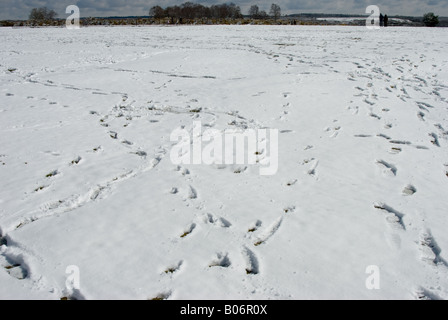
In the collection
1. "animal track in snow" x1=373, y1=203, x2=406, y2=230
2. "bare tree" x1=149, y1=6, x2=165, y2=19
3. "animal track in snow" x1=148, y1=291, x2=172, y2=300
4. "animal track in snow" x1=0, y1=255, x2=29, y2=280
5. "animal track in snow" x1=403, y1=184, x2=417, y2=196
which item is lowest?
"animal track in snow" x1=148, y1=291, x2=172, y2=300

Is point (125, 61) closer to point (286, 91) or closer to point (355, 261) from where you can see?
point (286, 91)

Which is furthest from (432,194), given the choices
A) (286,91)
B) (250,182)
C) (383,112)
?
(286,91)

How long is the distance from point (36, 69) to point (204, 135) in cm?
1080

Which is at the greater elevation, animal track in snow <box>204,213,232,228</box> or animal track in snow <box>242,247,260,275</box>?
animal track in snow <box>204,213,232,228</box>

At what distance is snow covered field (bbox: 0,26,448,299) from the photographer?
340 cm

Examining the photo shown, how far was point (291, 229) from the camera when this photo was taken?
13.7 feet

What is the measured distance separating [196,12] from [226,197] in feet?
296

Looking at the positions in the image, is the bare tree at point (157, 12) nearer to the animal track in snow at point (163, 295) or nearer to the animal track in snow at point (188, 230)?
the animal track in snow at point (188, 230)

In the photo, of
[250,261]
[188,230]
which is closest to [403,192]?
[250,261]

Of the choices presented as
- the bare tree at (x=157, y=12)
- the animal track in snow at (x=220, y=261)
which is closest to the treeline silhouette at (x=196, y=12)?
the bare tree at (x=157, y=12)

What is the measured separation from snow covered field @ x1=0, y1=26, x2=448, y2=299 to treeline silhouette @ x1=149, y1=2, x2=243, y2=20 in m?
75.6

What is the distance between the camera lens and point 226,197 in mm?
4949

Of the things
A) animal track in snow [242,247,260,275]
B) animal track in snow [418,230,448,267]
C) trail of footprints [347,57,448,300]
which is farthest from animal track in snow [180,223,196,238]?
animal track in snow [418,230,448,267]

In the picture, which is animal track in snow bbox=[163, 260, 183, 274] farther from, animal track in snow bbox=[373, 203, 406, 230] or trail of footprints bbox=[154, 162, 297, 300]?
animal track in snow bbox=[373, 203, 406, 230]
